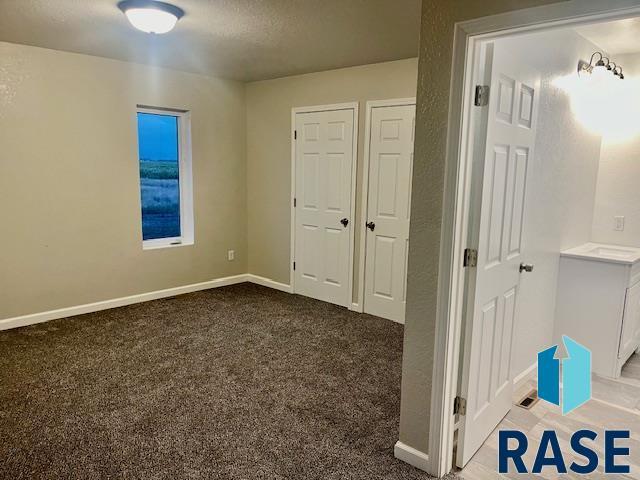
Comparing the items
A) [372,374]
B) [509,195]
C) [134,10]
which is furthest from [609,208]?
[134,10]

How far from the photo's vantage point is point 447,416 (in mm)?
2059

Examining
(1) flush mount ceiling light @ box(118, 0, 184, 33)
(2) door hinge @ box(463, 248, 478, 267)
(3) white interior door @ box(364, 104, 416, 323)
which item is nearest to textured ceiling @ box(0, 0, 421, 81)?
(1) flush mount ceiling light @ box(118, 0, 184, 33)

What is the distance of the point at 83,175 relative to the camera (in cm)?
411

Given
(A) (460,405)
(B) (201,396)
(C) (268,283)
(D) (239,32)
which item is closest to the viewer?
(A) (460,405)

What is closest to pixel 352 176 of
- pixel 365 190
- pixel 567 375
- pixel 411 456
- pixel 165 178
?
pixel 365 190

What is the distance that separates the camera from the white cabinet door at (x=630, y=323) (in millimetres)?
3152

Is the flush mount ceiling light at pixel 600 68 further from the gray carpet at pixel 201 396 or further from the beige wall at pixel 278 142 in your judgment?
the gray carpet at pixel 201 396

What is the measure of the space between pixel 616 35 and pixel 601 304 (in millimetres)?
1882

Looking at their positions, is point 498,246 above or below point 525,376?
above

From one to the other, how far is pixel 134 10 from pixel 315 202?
253cm

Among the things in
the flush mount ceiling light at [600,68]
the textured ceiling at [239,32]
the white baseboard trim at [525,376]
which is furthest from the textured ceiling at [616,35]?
the white baseboard trim at [525,376]

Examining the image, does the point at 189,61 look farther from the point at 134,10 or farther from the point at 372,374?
the point at 372,374

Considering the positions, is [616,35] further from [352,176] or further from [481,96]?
[352,176]

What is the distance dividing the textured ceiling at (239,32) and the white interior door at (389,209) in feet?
1.87
